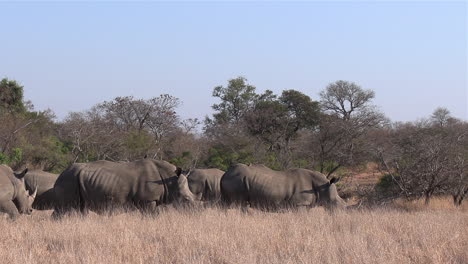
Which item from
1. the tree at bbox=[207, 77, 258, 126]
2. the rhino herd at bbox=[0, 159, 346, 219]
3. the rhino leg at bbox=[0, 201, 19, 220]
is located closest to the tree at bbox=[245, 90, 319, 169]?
the tree at bbox=[207, 77, 258, 126]

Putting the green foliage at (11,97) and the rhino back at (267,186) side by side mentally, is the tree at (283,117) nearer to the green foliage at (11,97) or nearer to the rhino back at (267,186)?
the green foliage at (11,97)

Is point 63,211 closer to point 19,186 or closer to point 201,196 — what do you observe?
point 19,186

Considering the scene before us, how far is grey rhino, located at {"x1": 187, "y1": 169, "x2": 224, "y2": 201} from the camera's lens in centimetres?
1766

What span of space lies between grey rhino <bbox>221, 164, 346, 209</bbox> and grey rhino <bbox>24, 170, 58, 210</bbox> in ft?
13.5

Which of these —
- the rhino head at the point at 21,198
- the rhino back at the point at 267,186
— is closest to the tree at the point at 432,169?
the rhino back at the point at 267,186

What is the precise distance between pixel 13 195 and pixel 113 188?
6.76ft

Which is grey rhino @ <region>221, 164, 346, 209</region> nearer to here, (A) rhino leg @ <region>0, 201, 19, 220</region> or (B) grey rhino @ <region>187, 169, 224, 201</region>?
(B) grey rhino @ <region>187, 169, 224, 201</region>

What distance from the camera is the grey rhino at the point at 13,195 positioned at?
1254 cm

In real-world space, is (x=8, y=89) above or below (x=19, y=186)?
above

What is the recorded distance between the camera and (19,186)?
13750 millimetres

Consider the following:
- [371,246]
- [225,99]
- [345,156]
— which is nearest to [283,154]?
[345,156]

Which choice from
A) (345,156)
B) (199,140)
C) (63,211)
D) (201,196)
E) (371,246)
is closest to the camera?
(371,246)

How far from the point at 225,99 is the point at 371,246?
4041 cm

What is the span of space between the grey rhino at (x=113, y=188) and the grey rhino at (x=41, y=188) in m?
2.10
